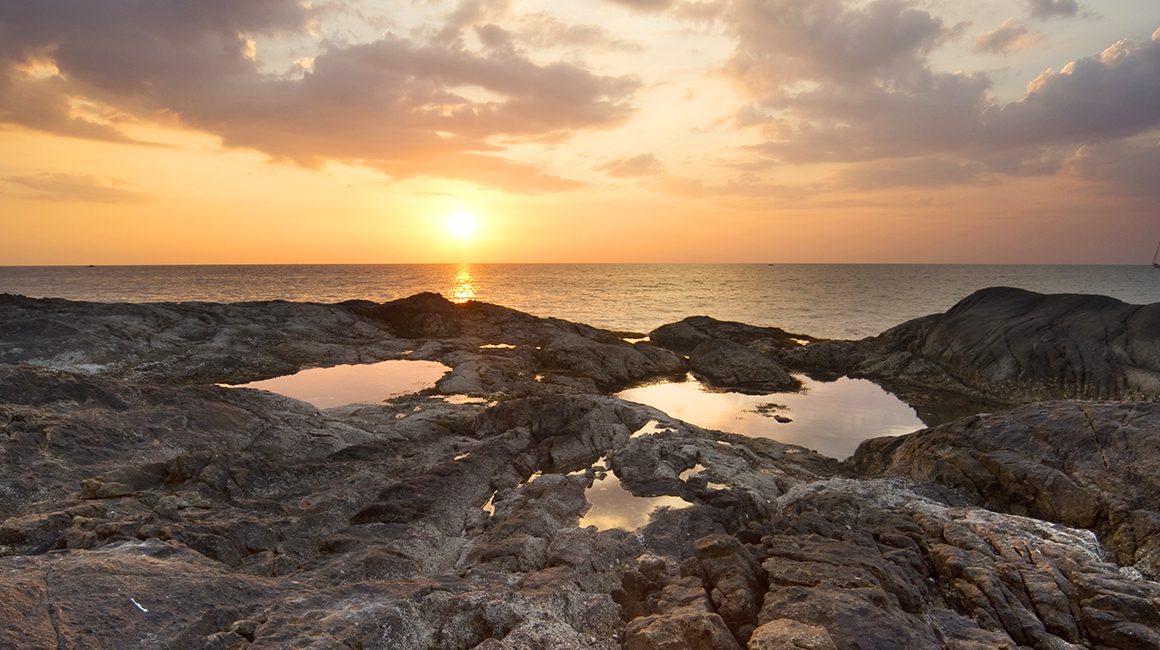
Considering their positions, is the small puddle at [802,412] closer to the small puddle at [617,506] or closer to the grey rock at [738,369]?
the grey rock at [738,369]

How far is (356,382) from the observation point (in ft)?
95.1

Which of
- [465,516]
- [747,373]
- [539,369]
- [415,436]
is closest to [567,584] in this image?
[465,516]

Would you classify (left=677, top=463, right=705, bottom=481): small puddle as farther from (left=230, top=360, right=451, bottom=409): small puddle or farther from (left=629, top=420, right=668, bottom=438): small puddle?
(left=230, top=360, right=451, bottom=409): small puddle

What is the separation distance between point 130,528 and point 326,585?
13.8 feet

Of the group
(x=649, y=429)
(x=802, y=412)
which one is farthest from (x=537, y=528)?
(x=802, y=412)

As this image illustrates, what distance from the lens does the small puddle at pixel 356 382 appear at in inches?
1008

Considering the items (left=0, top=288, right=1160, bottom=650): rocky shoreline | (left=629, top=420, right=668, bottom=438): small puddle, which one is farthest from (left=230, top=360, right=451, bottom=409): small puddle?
(left=629, top=420, right=668, bottom=438): small puddle

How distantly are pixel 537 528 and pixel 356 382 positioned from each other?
20.2 metres

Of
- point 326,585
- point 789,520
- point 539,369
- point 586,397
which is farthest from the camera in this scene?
point 539,369

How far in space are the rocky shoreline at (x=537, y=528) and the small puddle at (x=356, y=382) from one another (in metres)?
3.34

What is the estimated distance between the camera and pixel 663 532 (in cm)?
1243

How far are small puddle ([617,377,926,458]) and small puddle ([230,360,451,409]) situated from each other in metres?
11.8

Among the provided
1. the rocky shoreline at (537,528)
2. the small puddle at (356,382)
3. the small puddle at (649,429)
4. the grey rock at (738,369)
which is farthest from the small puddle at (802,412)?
the small puddle at (356,382)

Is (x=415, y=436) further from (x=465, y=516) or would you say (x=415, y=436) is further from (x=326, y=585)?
(x=326, y=585)
